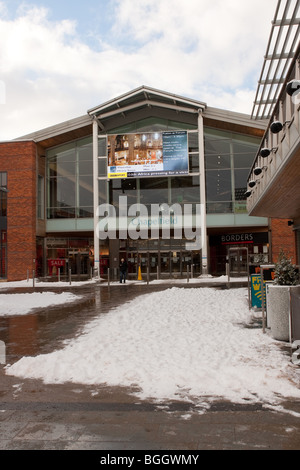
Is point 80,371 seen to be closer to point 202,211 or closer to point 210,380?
point 210,380

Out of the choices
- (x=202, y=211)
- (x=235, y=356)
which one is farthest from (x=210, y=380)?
(x=202, y=211)

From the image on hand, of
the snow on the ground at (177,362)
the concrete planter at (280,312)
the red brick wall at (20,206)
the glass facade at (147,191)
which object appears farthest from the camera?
the glass facade at (147,191)

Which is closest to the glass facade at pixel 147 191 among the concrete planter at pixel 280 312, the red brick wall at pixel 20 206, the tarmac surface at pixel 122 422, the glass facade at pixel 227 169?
the glass facade at pixel 227 169

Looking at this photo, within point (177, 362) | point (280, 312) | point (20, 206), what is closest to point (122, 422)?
point (177, 362)

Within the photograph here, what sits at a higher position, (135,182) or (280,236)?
(135,182)

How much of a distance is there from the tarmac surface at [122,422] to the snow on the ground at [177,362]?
30cm

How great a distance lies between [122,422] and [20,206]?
28396mm

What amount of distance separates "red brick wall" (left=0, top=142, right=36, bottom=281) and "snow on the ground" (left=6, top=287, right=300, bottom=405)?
21.7 metres

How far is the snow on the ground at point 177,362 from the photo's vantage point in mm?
5008

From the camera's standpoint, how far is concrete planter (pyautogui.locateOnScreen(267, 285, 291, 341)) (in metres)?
7.59

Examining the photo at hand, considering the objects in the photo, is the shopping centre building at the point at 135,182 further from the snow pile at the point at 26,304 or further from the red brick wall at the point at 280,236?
the snow pile at the point at 26,304

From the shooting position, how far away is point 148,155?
1163 inches

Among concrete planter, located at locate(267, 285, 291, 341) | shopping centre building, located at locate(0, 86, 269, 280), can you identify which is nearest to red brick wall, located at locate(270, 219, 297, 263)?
shopping centre building, located at locate(0, 86, 269, 280)

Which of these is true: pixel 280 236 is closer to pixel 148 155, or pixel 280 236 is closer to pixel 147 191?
pixel 147 191
